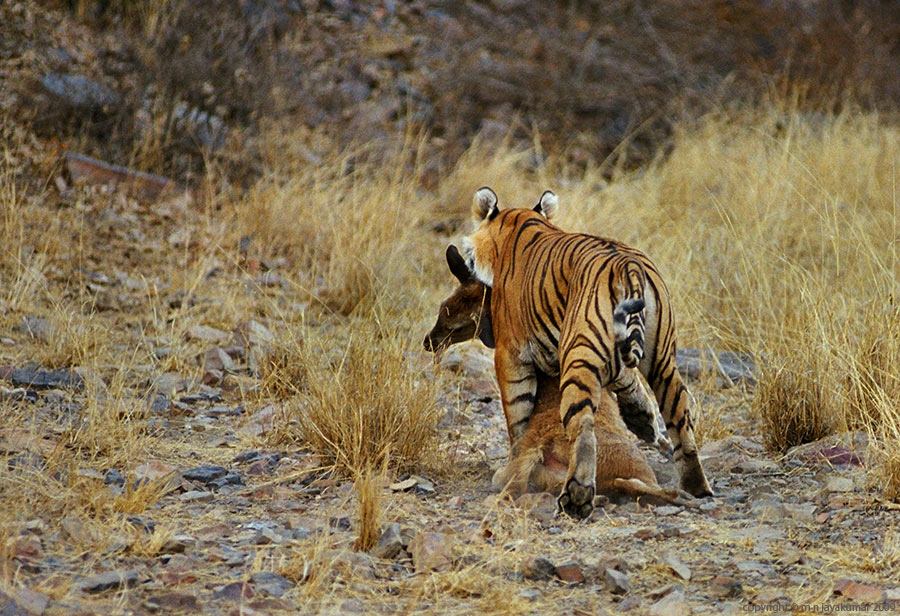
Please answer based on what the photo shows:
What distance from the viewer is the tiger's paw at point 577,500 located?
4.36m

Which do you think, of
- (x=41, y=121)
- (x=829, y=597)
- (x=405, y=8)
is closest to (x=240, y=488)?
(x=829, y=597)

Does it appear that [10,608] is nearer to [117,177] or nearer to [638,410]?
[638,410]

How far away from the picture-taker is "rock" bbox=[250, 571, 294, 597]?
11.9 feet

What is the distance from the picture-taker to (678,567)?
396 cm

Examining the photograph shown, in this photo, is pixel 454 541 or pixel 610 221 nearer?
pixel 454 541

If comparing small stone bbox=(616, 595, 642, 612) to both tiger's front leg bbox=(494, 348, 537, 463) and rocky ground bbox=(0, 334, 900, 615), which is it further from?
tiger's front leg bbox=(494, 348, 537, 463)

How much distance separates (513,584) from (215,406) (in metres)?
2.81

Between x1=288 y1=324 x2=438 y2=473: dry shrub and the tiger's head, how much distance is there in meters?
0.61

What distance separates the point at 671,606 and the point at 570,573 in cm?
41

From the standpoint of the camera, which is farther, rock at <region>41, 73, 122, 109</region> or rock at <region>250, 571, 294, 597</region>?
rock at <region>41, 73, 122, 109</region>

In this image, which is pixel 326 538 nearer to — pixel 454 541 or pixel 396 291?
pixel 454 541

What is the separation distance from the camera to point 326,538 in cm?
392

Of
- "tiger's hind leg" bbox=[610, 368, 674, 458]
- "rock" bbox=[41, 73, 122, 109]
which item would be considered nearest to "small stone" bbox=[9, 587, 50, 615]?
"tiger's hind leg" bbox=[610, 368, 674, 458]

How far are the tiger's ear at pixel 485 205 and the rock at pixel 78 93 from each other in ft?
16.7
